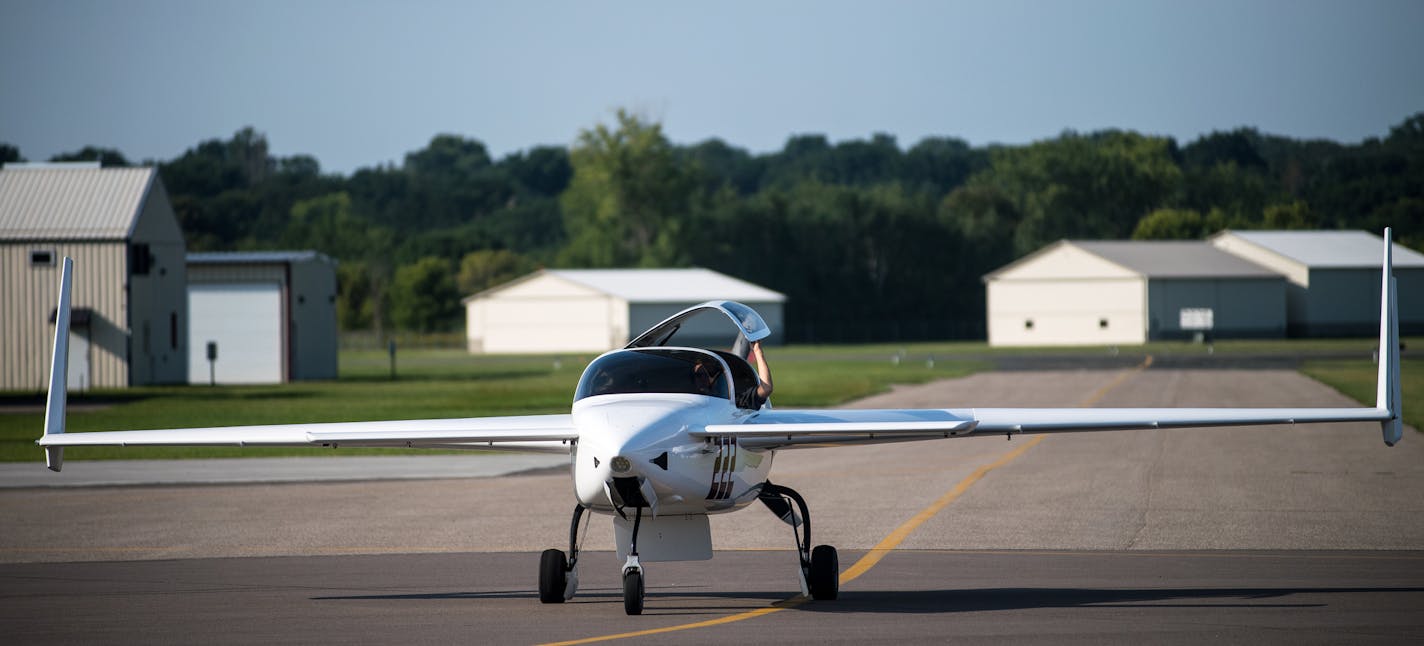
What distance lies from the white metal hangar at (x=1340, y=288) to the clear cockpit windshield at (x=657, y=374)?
325 feet

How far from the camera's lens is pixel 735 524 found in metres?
17.9

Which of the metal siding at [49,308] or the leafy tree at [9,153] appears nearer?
the metal siding at [49,308]

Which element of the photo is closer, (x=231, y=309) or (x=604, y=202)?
(x=231, y=309)

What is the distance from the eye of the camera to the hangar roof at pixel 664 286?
335ft

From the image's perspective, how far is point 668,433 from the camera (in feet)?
36.2

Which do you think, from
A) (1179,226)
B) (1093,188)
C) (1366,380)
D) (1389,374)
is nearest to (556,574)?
(1389,374)

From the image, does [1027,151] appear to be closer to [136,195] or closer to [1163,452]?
[136,195]

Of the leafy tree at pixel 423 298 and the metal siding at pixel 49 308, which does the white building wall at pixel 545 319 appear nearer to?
the leafy tree at pixel 423 298

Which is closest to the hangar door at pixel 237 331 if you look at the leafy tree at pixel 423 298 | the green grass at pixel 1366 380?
the green grass at pixel 1366 380

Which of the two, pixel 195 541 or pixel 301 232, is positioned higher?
pixel 301 232

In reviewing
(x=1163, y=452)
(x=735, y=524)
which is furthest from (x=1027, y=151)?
(x=735, y=524)

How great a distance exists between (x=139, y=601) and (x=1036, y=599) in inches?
Result: 280

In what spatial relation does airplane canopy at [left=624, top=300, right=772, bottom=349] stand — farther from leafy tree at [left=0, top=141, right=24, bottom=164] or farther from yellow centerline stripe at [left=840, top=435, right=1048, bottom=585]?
leafy tree at [left=0, top=141, right=24, bottom=164]

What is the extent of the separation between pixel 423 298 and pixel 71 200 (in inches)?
2774
